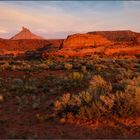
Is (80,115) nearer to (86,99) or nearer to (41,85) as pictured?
(86,99)

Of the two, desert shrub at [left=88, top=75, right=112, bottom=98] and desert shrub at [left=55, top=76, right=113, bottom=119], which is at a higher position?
desert shrub at [left=88, top=75, right=112, bottom=98]

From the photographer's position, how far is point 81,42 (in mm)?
51500

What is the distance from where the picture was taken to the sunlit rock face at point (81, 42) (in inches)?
1979

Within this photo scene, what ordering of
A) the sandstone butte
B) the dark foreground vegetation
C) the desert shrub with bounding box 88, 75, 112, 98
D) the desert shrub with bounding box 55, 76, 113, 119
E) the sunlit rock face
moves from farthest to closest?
the sunlit rock face, the sandstone butte, the desert shrub with bounding box 88, 75, 112, 98, the desert shrub with bounding box 55, 76, 113, 119, the dark foreground vegetation

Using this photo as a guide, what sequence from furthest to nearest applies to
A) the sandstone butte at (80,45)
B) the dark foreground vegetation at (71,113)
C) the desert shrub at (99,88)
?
the sandstone butte at (80,45)
the desert shrub at (99,88)
the dark foreground vegetation at (71,113)

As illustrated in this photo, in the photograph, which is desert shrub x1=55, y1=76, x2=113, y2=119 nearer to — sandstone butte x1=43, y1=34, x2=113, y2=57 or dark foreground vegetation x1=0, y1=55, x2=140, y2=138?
dark foreground vegetation x1=0, y1=55, x2=140, y2=138

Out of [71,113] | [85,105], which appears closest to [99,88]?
[85,105]

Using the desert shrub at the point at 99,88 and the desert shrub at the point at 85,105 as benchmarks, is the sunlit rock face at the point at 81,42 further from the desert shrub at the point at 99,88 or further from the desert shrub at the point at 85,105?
the desert shrub at the point at 85,105

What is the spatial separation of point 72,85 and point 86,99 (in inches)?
216

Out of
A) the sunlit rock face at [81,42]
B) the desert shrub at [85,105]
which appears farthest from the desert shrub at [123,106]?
the sunlit rock face at [81,42]

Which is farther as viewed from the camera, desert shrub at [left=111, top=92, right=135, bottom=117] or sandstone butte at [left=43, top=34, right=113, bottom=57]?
sandstone butte at [left=43, top=34, right=113, bottom=57]

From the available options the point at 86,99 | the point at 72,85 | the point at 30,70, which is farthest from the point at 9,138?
the point at 30,70

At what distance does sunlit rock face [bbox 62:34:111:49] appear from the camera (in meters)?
50.3

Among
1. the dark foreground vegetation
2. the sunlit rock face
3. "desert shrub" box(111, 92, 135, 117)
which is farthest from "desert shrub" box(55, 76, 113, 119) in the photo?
the sunlit rock face
